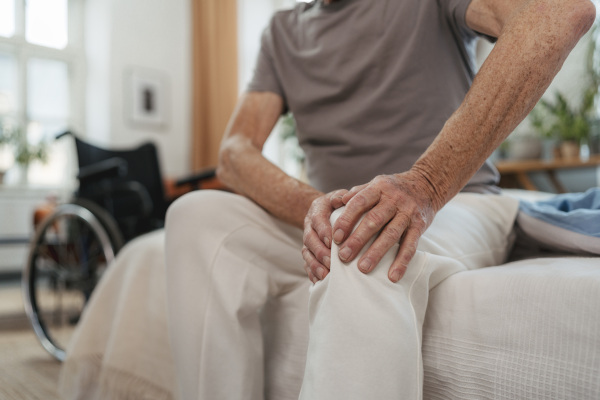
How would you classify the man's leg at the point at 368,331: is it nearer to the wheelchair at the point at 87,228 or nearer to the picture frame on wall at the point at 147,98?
the wheelchair at the point at 87,228

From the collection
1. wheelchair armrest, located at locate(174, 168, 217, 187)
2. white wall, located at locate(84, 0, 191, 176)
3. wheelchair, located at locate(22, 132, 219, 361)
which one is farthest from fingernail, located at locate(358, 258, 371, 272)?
white wall, located at locate(84, 0, 191, 176)

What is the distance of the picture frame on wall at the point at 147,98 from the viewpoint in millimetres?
4461

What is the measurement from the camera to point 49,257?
2.07 metres

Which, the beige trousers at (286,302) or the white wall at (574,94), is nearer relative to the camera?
the beige trousers at (286,302)

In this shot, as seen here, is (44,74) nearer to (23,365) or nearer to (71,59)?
(71,59)

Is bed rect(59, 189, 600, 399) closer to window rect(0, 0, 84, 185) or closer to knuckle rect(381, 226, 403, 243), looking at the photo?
Answer: knuckle rect(381, 226, 403, 243)

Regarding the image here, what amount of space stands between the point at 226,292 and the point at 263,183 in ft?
0.77

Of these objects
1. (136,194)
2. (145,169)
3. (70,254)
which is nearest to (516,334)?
(70,254)

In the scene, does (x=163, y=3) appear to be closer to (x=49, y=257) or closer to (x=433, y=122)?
(x=49, y=257)

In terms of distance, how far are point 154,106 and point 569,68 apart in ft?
11.1

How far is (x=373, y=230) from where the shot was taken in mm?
567

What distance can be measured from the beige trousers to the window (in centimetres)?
412

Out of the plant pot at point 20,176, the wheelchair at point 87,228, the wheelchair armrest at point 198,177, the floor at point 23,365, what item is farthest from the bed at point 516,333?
the plant pot at point 20,176

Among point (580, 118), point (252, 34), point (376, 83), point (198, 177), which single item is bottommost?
point (198, 177)
